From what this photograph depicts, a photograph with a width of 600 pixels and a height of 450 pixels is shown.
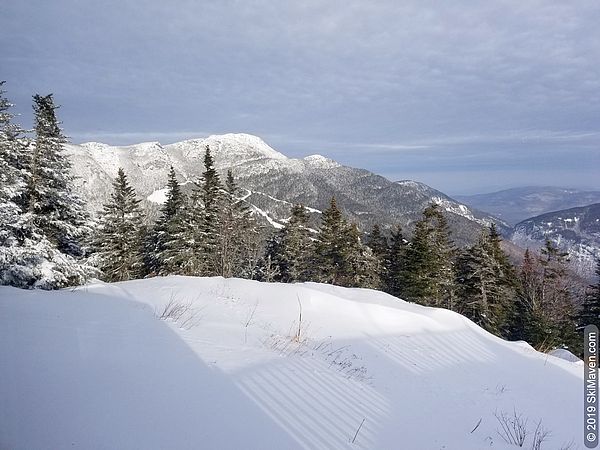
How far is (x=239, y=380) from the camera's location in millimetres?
4355

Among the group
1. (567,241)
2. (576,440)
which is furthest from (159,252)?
(567,241)

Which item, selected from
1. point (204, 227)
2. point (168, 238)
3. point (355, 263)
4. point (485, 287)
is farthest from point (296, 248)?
point (485, 287)

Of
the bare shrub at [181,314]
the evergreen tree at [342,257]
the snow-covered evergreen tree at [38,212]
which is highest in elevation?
the snow-covered evergreen tree at [38,212]

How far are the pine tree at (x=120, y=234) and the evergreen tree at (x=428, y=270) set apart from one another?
762 inches

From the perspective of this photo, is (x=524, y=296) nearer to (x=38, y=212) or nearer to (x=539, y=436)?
(x=539, y=436)

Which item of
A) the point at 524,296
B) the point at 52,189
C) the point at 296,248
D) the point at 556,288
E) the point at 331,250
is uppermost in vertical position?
the point at 52,189

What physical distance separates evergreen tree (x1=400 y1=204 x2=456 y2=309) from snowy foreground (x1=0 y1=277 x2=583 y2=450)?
51.2 feet

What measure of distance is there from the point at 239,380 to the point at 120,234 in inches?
970

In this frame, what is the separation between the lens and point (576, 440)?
5.33 meters

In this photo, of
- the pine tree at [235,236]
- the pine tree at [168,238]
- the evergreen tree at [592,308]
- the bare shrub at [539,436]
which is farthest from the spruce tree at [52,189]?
the evergreen tree at [592,308]

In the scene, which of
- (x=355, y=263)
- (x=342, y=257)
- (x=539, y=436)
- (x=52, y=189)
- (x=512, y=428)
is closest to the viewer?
(x=539, y=436)

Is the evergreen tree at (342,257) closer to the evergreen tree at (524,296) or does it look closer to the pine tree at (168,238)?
the pine tree at (168,238)

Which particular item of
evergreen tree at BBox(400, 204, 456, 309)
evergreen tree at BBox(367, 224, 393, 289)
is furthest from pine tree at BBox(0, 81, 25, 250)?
evergreen tree at BBox(367, 224, 393, 289)

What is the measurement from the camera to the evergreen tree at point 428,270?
2538 cm
